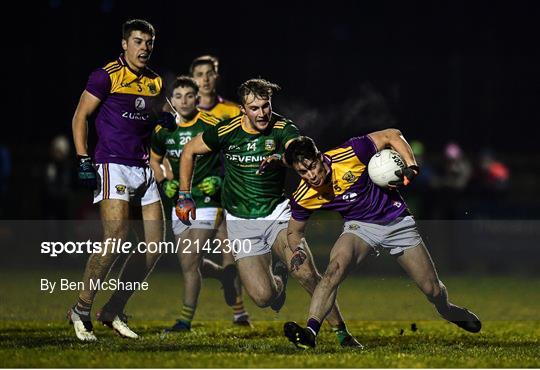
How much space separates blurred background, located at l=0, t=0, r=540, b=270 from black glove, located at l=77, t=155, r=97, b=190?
1028cm

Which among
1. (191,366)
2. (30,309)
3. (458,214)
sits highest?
(191,366)

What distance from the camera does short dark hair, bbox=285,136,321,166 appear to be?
36.2 ft

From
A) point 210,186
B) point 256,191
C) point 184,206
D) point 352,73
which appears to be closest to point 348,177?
point 256,191

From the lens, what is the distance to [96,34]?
26516 millimetres

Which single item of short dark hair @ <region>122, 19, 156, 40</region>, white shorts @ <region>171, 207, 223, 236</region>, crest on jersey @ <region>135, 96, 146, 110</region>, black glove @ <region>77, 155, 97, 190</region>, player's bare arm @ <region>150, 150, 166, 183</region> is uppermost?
short dark hair @ <region>122, 19, 156, 40</region>

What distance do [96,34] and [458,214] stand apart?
27.6 ft

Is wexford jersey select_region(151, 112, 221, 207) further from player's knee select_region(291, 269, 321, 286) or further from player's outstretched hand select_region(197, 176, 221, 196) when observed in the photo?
player's knee select_region(291, 269, 321, 286)

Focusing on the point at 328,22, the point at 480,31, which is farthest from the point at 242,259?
the point at 480,31

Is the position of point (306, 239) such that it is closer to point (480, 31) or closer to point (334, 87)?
point (334, 87)

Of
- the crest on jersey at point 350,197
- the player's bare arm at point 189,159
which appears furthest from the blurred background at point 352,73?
the crest on jersey at point 350,197

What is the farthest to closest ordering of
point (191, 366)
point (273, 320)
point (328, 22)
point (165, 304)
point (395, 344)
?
point (328, 22) → point (165, 304) → point (273, 320) → point (395, 344) → point (191, 366)

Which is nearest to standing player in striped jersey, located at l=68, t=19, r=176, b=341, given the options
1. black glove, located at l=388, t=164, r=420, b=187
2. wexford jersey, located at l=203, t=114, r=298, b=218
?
wexford jersey, located at l=203, t=114, r=298, b=218

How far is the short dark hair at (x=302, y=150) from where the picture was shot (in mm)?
11047

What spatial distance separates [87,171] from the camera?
11781mm
